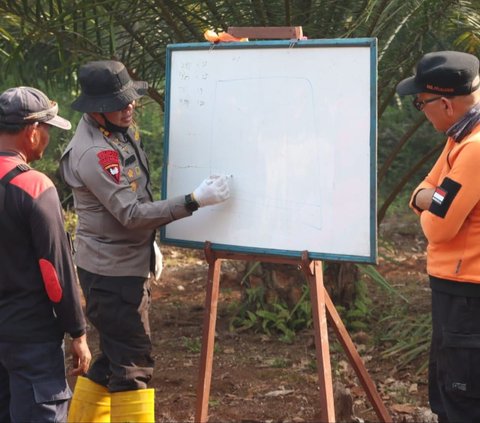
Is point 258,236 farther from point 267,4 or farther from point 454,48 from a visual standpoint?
point 454,48

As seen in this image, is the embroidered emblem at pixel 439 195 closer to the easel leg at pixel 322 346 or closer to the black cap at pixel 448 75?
the black cap at pixel 448 75

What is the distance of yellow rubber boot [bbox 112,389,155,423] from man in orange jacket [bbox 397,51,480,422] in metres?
1.34

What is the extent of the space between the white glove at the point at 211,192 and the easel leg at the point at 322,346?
1.57 feet

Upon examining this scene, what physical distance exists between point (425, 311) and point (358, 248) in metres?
2.85

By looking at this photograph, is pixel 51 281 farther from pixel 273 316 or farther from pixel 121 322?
pixel 273 316

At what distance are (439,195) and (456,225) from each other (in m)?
0.12

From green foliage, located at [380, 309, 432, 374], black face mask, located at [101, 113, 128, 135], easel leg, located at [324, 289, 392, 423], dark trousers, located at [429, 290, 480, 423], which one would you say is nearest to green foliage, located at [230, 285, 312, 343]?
green foliage, located at [380, 309, 432, 374]

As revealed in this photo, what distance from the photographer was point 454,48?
5938 mm

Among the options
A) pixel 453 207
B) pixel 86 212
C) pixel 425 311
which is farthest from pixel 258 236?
pixel 425 311

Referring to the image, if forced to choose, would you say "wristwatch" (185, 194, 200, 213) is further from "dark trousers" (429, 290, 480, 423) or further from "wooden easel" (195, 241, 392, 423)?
"dark trousers" (429, 290, 480, 423)

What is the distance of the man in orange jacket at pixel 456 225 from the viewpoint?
349cm

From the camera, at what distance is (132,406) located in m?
4.32

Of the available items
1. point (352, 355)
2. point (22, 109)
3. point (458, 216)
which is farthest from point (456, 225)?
point (22, 109)

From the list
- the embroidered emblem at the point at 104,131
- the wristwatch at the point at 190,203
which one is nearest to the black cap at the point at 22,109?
the embroidered emblem at the point at 104,131
